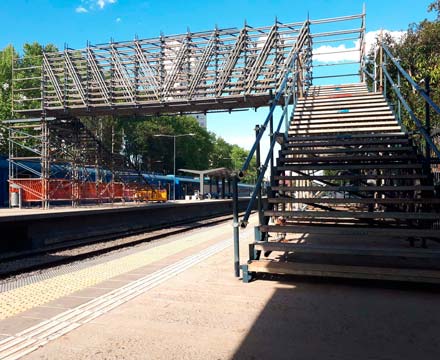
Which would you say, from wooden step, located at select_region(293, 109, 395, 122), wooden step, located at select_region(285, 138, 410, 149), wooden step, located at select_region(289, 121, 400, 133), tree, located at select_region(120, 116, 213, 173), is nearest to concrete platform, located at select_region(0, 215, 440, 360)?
wooden step, located at select_region(285, 138, 410, 149)

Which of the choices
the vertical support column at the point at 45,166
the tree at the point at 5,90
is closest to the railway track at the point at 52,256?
the vertical support column at the point at 45,166

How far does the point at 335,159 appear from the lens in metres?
7.37

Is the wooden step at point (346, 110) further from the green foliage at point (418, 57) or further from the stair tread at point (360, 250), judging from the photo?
the stair tread at point (360, 250)

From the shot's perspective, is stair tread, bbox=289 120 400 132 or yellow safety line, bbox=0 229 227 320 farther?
stair tread, bbox=289 120 400 132

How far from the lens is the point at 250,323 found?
13.1ft

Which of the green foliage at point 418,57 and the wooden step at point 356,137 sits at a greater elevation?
the green foliage at point 418,57

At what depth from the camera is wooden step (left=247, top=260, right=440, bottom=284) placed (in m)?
4.88

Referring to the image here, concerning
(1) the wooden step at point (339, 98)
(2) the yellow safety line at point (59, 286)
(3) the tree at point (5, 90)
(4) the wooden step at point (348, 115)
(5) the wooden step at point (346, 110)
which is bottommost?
(2) the yellow safety line at point (59, 286)

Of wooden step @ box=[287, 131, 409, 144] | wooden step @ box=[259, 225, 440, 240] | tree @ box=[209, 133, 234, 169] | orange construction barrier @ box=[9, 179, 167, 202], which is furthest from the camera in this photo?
tree @ box=[209, 133, 234, 169]

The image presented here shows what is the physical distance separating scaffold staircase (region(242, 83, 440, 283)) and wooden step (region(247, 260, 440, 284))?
0.01 m

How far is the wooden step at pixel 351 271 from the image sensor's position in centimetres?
488

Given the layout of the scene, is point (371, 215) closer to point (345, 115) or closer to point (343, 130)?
point (343, 130)

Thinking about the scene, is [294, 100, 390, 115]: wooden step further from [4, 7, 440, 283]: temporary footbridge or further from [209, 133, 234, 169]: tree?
[209, 133, 234, 169]: tree

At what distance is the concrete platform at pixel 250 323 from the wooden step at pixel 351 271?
18 centimetres
